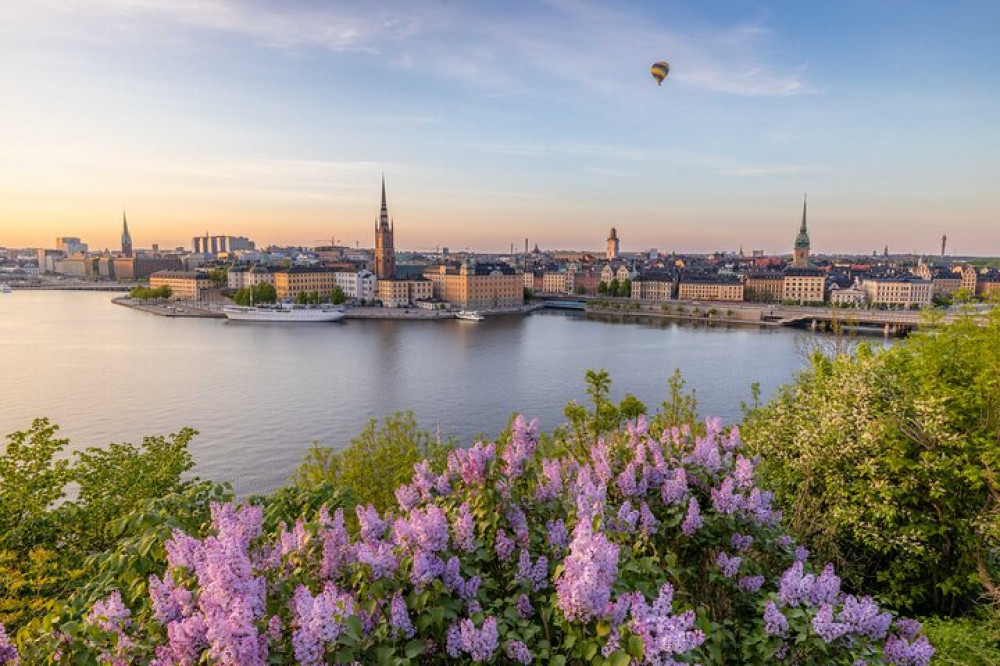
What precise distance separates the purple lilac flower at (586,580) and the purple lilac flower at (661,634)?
0.45 ft

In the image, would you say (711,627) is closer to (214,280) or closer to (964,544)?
(964,544)

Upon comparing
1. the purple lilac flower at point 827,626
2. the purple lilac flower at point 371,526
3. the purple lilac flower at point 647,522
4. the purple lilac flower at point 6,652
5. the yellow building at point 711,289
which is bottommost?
the yellow building at point 711,289

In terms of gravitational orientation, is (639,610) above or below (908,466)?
above

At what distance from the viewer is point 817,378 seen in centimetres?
823

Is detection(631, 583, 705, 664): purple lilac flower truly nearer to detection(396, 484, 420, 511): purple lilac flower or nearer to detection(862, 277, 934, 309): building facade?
detection(396, 484, 420, 511): purple lilac flower

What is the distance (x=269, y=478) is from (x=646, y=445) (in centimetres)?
1441

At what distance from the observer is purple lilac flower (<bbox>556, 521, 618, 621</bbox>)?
2.47m

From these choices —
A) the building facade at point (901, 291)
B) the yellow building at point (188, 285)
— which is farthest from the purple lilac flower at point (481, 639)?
the yellow building at point (188, 285)

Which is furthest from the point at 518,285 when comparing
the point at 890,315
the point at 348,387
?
the point at 348,387

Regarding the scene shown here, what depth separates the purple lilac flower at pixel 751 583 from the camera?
3396mm

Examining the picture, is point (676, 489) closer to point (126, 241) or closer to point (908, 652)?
point (908, 652)

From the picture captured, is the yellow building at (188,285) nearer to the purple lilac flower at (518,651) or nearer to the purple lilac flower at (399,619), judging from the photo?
the purple lilac flower at (399,619)

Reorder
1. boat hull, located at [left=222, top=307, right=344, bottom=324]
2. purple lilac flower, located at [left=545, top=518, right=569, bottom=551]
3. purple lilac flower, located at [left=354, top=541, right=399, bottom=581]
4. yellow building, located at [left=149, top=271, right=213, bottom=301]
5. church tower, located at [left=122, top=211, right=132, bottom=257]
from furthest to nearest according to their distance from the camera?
church tower, located at [left=122, top=211, right=132, bottom=257]
yellow building, located at [left=149, top=271, right=213, bottom=301]
boat hull, located at [left=222, top=307, right=344, bottom=324]
purple lilac flower, located at [left=545, top=518, right=569, bottom=551]
purple lilac flower, located at [left=354, top=541, right=399, bottom=581]

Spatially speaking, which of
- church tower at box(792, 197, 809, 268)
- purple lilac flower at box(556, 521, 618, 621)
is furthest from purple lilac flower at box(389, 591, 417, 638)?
church tower at box(792, 197, 809, 268)
